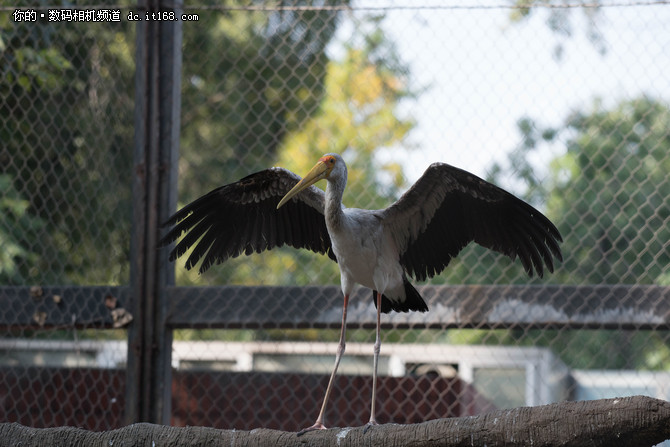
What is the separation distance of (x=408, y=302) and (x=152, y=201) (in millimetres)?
1132

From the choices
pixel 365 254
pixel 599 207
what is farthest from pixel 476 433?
pixel 599 207

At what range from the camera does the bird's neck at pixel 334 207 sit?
10.4 feet

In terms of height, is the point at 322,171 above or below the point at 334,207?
above

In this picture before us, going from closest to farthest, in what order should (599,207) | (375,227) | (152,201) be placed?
(375,227) < (152,201) < (599,207)

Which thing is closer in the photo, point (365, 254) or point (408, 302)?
point (365, 254)

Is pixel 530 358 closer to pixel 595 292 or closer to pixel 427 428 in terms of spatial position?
pixel 595 292

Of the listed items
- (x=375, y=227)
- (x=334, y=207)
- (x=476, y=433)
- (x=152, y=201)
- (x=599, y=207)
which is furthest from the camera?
(x=599, y=207)

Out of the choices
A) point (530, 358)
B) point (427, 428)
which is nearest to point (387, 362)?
point (530, 358)

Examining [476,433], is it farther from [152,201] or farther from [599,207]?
[599,207]

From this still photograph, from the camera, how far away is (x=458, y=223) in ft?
11.0

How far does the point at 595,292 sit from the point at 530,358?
2874 millimetres

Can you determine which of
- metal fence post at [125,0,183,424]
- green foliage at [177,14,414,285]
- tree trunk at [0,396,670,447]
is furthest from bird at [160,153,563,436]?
green foliage at [177,14,414,285]

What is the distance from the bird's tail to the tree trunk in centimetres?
89

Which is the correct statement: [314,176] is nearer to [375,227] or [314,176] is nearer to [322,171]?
[322,171]
